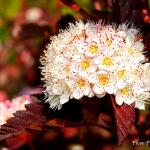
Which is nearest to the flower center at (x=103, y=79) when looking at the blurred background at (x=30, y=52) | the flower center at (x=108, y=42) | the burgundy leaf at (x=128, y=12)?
the flower center at (x=108, y=42)

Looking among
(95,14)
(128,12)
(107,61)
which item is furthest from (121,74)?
(95,14)

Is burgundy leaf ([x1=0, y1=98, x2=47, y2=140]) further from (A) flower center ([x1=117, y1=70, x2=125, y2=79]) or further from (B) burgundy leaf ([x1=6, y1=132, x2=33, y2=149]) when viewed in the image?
(A) flower center ([x1=117, y1=70, x2=125, y2=79])

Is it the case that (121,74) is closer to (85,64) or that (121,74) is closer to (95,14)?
(85,64)

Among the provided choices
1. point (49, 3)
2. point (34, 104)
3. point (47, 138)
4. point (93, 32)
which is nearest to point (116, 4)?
point (93, 32)

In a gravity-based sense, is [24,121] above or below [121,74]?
below

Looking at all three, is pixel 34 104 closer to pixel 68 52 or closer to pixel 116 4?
pixel 68 52

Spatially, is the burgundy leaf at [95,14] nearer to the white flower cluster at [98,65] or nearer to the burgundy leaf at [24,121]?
the white flower cluster at [98,65]
